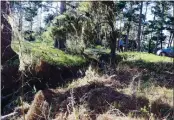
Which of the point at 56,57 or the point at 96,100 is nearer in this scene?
the point at 96,100

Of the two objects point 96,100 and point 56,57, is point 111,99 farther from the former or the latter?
point 56,57

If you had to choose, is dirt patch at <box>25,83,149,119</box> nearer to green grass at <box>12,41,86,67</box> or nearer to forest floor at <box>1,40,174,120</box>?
forest floor at <box>1,40,174,120</box>

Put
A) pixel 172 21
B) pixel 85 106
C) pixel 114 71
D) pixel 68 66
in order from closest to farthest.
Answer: pixel 85 106, pixel 114 71, pixel 68 66, pixel 172 21

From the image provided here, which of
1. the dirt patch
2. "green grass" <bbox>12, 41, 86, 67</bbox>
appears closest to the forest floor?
the dirt patch

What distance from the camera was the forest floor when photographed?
652 centimetres

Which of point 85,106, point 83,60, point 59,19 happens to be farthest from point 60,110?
point 83,60

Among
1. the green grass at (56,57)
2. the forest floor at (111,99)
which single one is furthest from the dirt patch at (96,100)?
the green grass at (56,57)

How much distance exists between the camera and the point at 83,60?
520 inches

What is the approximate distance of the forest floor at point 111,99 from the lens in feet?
21.4

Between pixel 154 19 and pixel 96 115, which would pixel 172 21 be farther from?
pixel 96 115

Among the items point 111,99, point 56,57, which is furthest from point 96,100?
point 56,57

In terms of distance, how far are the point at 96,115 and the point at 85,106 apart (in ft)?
1.77

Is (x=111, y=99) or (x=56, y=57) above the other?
(x=56, y=57)

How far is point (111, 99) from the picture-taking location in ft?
25.5
